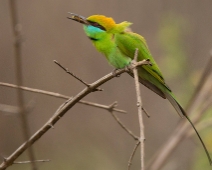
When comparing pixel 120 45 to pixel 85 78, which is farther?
pixel 85 78

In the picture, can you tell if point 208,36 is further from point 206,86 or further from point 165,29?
point 206,86

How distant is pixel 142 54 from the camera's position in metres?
1.15

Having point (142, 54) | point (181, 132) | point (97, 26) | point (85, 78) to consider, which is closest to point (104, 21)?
point (97, 26)

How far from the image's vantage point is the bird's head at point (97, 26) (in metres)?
1.08

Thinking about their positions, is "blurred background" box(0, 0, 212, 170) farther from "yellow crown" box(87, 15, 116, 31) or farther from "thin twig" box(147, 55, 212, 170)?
"yellow crown" box(87, 15, 116, 31)

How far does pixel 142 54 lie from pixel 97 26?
0.53ft

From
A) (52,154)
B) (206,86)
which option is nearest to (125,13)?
(52,154)

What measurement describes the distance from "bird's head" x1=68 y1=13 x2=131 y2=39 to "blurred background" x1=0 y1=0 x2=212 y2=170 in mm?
1405

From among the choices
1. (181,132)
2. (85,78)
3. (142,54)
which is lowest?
(181,132)

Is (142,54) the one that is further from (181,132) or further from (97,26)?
(181,132)

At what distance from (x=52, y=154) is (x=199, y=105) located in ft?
4.91

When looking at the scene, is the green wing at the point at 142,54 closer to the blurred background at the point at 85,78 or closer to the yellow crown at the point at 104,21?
the yellow crown at the point at 104,21

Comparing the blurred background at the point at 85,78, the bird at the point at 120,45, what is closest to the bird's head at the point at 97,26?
the bird at the point at 120,45

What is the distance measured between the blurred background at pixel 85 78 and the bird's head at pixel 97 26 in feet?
4.61
